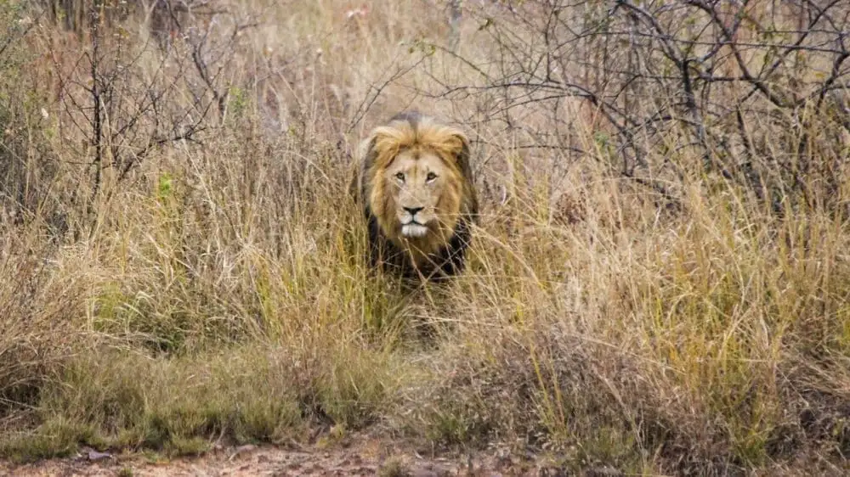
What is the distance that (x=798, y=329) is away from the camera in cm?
495

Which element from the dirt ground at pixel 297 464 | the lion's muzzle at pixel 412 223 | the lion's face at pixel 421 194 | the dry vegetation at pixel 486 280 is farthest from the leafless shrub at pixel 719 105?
the dirt ground at pixel 297 464

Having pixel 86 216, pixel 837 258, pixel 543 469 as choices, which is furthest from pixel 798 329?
pixel 86 216

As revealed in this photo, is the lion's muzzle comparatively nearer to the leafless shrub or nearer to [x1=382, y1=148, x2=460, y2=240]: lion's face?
[x1=382, y1=148, x2=460, y2=240]: lion's face

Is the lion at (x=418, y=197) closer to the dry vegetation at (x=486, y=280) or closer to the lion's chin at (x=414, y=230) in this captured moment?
the lion's chin at (x=414, y=230)

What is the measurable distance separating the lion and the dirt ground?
1461 mm

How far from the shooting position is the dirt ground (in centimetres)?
479

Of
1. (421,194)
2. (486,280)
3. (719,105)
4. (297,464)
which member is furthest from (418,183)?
(297,464)

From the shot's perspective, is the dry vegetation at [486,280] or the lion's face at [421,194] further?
the lion's face at [421,194]

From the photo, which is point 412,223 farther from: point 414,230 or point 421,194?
point 421,194

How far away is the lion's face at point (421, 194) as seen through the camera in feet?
20.5

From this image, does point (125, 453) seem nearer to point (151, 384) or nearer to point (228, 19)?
point (151, 384)

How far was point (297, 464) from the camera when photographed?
4980mm

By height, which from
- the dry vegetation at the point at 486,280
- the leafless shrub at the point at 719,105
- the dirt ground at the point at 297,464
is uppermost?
the leafless shrub at the point at 719,105

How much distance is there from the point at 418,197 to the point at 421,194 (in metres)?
0.03
